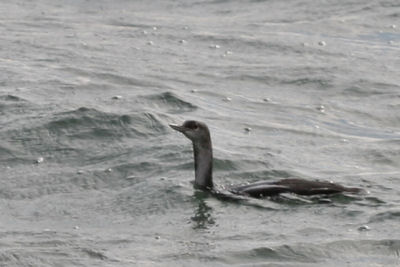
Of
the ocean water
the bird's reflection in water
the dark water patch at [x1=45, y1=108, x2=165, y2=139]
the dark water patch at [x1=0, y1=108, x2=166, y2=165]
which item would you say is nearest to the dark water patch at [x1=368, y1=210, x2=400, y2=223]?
the ocean water

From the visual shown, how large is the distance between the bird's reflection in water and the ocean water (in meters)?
0.04

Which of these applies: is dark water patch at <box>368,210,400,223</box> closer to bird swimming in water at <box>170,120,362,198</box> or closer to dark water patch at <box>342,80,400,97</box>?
bird swimming in water at <box>170,120,362,198</box>

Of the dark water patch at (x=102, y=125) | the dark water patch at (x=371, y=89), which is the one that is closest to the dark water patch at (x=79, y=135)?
the dark water patch at (x=102, y=125)

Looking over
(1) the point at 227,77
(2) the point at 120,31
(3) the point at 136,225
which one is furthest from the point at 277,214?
(2) the point at 120,31

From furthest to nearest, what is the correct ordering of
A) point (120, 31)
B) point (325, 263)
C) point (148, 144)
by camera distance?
point (120, 31) → point (148, 144) → point (325, 263)

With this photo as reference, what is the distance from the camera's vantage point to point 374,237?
1210 centimetres

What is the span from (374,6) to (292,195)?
42.6 feet

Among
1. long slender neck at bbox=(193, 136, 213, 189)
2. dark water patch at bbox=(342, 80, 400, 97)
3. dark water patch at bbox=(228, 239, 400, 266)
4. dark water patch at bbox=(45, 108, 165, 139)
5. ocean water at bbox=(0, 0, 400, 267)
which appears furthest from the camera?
dark water patch at bbox=(342, 80, 400, 97)

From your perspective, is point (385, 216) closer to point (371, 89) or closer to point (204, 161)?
point (204, 161)

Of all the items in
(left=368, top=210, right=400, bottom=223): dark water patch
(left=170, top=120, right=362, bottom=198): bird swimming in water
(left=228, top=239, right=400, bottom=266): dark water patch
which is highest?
(left=170, top=120, right=362, bottom=198): bird swimming in water

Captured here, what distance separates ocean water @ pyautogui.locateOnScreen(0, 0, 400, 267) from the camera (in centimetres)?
1209

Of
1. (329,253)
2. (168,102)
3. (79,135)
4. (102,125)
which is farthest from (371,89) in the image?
(329,253)

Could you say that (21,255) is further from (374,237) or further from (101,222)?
(374,237)

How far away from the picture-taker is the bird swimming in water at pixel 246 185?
13234mm
